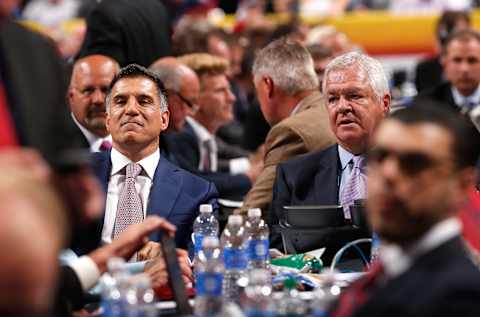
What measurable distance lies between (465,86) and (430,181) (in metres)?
5.61

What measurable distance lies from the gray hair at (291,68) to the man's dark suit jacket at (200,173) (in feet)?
2.06

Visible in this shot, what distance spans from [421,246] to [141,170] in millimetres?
2271

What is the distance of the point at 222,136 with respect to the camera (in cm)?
939

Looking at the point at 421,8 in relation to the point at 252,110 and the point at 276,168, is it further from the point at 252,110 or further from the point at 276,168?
the point at 276,168

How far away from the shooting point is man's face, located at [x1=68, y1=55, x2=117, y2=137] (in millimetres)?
6141

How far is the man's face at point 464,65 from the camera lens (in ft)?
26.7

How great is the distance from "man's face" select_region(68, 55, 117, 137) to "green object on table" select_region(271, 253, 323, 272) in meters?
2.02

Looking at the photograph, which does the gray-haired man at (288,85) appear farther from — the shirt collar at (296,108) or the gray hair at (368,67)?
the gray hair at (368,67)

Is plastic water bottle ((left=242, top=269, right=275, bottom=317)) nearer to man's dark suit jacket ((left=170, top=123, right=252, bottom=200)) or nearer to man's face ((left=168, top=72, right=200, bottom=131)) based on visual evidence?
man's dark suit jacket ((left=170, top=123, right=252, bottom=200))

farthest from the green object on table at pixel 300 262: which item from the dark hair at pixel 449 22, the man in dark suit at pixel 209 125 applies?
the dark hair at pixel 449 22

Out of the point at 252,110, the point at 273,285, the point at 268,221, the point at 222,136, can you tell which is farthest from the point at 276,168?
the point at 222,136

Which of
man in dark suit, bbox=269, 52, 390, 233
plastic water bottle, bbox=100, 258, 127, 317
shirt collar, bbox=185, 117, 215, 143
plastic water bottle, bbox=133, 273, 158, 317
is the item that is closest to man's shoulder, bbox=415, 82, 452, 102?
shirt collar, bbox=185, 117, 215, 143

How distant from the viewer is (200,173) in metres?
6.33

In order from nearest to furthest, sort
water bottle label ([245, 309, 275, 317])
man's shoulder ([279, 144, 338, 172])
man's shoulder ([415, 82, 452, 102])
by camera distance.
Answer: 1. water bottle label ([245, 309, 275, 317])
2. man's shoulder ([279, 144, 338, 172])
3. man's shoulder ([415, 82, 452, 102])
